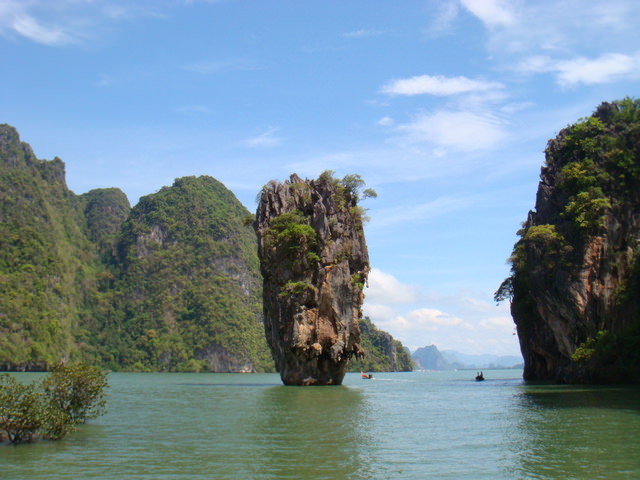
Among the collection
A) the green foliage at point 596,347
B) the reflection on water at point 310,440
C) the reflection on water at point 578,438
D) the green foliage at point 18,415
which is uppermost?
the green foliage at point 596,347

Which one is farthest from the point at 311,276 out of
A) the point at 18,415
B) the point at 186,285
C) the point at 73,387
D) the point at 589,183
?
the point at 186,285

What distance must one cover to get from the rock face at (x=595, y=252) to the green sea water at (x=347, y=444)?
12.7m

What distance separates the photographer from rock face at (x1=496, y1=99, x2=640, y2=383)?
41094 millimetres

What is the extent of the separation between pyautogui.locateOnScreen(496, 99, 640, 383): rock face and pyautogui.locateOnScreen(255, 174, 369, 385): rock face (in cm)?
1306

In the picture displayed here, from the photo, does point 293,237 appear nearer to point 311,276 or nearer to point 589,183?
point 311,276

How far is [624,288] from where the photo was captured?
41.2 metres

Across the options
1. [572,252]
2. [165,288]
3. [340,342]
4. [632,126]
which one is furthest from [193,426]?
[165,288]

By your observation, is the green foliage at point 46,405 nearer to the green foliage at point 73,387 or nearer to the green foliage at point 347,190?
the green foliage at point 73,387

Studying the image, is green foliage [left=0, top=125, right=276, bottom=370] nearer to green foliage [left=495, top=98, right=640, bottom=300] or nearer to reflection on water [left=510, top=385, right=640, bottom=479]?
green foliage [left=495, top=98, right=640, bottom=300]

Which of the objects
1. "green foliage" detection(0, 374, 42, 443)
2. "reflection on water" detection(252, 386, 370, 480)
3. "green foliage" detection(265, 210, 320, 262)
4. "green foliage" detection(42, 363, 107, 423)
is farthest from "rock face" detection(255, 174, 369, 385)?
"green foliage" detection(0, 374, 42, 443)

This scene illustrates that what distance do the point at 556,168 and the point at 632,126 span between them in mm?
6765

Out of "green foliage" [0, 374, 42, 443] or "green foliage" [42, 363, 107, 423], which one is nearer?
"green foliage" [0, 374, 42, 443]

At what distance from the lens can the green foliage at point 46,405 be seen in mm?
17891

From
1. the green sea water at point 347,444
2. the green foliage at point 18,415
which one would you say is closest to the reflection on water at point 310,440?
the green sea water at point 347,444
